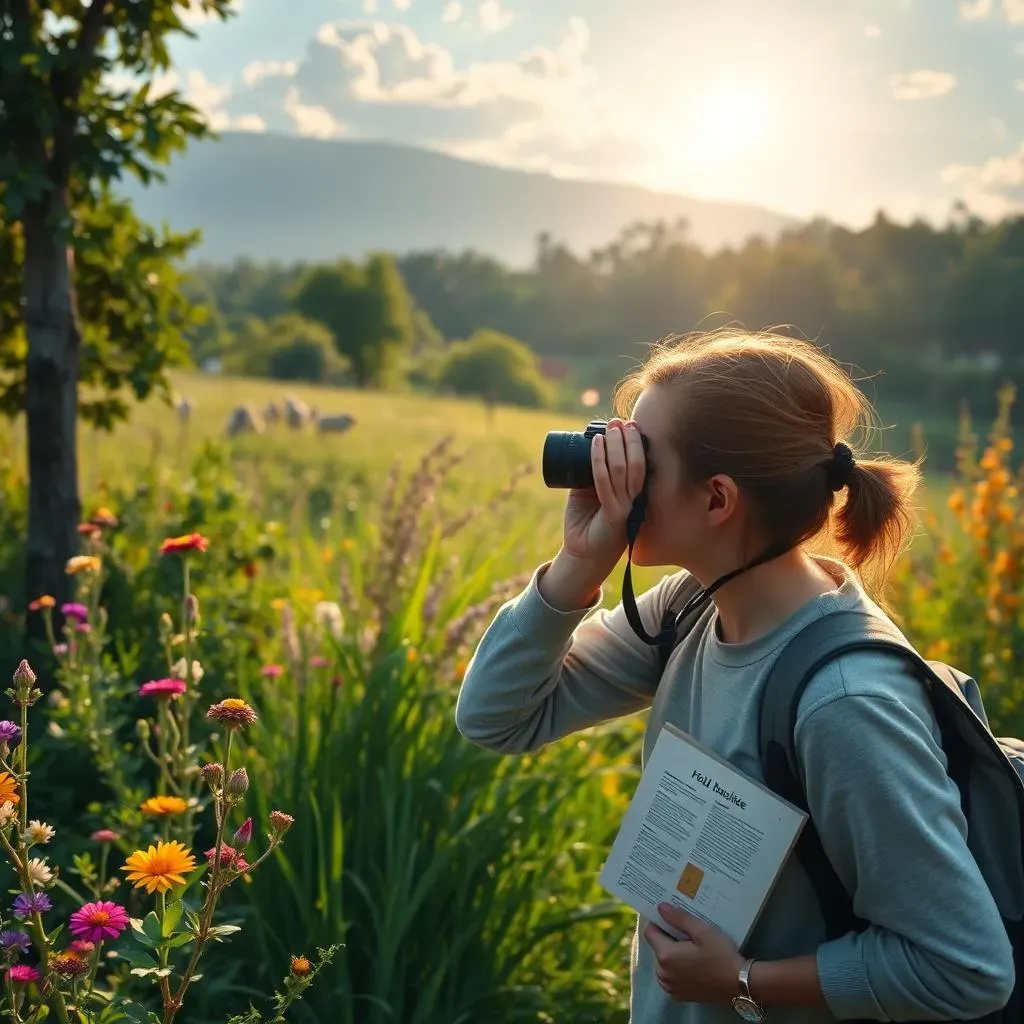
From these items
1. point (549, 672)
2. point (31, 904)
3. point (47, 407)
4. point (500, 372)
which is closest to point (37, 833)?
point (31, 904)

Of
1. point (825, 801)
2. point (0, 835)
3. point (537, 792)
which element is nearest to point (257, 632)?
point (537, 792)

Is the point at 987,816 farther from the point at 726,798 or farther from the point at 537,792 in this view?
the point at 537,792

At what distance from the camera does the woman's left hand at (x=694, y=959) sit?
1.45 meters

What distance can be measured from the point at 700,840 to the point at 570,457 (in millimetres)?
561

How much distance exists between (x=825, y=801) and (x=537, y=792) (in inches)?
59.1

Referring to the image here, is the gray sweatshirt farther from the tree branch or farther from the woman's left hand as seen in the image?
the tree branch

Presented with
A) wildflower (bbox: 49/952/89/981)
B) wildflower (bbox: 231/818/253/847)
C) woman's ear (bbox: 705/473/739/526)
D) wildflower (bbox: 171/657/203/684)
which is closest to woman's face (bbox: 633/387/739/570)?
woman's ear (bbox: 705/473/739/526)

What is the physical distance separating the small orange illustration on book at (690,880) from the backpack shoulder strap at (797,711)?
0.15 m

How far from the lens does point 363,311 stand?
76.1 m

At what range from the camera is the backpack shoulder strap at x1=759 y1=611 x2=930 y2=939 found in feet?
4.54

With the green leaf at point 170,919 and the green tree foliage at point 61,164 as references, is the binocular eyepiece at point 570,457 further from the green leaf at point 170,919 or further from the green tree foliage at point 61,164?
the green tree foliage at point 61,164

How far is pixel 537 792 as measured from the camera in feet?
9.06

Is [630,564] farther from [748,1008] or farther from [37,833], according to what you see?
[37,833]

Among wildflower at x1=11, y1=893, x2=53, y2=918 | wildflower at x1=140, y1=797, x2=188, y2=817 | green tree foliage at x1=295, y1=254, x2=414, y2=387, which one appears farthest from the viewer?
green tree foliage at x1=295, y1=254, x2=414, y2=387
